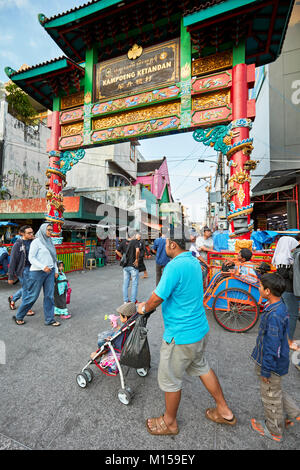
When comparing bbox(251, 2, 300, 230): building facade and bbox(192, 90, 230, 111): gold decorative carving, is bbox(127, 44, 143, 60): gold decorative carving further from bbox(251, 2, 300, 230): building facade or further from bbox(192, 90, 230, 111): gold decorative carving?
bbox(251, 2, 300, 230): building facade

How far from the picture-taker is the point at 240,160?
568cm

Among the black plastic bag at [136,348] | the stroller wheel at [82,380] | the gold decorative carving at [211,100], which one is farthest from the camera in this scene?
the gold decorative carving at [211,100]

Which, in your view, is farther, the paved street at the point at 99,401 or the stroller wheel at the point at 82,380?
the stroller wheel at the point at 82,380

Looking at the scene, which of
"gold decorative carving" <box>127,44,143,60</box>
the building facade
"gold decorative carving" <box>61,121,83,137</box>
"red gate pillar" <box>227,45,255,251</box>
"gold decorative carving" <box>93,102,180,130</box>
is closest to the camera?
"red gate pillar" <box>227,45,255,251</box>

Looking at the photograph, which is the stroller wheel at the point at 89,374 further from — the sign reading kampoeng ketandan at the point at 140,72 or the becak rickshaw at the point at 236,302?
the sign reading kampoeng ketandan at the point at 140,72

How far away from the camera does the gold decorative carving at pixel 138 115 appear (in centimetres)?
682

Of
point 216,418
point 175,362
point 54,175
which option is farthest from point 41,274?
point 54,175

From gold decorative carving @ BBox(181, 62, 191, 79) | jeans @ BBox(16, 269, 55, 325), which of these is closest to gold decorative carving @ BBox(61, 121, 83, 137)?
gold decorative carving @ BBox(181, 62, 191, 79)

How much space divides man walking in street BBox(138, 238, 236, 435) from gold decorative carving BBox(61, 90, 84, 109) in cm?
931

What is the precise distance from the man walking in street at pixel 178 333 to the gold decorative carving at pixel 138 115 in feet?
21.6

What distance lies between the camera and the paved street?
171 cm

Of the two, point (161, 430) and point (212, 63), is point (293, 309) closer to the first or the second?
point (161, 430)

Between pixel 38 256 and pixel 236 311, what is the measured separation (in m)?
3.99

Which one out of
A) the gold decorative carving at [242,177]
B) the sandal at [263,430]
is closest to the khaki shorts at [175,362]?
the sandal at [263,430]
